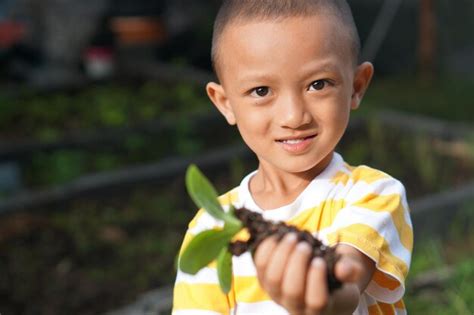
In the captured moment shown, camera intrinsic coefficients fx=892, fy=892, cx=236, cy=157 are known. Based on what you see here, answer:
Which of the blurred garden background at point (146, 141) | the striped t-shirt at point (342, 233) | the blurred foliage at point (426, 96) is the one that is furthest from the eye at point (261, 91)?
the blurred foliage at point (426, 96)

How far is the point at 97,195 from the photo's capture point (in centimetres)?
499

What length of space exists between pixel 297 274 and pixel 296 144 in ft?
1.52

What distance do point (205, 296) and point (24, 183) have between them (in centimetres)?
356

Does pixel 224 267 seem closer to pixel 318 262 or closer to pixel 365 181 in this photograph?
pixel 318 262

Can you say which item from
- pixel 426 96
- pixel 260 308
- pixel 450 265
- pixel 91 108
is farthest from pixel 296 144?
pixel 426 96

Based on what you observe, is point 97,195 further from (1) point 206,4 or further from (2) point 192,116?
(1) point 206,4

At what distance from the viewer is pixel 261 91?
1.75 m

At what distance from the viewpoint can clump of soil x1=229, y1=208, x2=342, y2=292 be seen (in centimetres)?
137

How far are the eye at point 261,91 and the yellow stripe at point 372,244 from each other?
0.30m

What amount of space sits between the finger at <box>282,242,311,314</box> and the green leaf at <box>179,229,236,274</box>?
0.13 metres

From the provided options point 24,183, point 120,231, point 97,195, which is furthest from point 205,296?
point 24,183

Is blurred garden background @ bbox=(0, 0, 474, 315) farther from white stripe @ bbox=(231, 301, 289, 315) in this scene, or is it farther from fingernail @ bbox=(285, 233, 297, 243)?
fingernail @ bbox=(285, 233, 297, 243)

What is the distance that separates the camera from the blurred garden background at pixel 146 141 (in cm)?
411

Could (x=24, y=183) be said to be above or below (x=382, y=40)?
above
